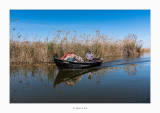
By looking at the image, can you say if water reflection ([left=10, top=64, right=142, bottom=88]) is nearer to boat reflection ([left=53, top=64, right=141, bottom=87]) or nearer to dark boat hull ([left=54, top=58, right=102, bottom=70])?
boat reflection ([left=53, top=64, right=141, bottom=87])

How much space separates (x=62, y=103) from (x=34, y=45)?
10.8 m

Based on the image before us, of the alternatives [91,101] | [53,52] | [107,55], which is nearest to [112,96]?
[91,101]

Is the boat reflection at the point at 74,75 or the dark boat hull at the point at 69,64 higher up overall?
the dark boat hull at the point at 69,64

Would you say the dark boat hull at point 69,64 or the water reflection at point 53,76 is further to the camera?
the dark boat hull at point 69,64

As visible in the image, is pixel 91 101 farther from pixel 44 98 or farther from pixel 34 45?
pixel 34 45

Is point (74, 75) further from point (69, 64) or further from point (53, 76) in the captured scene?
point (69, 64)

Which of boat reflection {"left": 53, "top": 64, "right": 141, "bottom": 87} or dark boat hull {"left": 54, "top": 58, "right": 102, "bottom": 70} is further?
dark boat hull {"left": 54, "top": 58, "right": 102, "bottom": 70}

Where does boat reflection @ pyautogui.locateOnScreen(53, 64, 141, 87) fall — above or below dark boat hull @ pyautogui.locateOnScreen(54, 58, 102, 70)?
below

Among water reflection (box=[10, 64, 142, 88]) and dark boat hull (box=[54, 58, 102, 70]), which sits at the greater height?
dark boat hull (box=[54, 58, 102, 70])

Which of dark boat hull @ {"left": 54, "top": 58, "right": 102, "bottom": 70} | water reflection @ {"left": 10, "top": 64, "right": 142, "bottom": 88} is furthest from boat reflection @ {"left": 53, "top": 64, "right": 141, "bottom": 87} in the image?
dark boat hull @ {"left": 54, "top": 58, "right": 102, "bottom": 70}

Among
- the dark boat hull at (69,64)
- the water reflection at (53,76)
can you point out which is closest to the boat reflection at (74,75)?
the water reflection at (53,76)

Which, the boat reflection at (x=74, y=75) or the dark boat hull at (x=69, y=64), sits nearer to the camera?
the boat reflection at (x=74, y=75)

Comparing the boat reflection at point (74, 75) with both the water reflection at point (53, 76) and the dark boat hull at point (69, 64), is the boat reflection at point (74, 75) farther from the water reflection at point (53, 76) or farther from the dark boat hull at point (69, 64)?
the dark boat hull at point (69, 64)

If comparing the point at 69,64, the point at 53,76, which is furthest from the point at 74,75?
the point at 69,64
